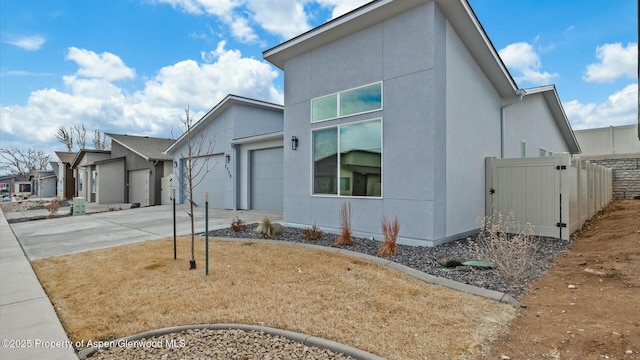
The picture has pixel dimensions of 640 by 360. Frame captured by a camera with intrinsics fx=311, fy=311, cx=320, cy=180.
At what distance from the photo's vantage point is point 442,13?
20.6 feet

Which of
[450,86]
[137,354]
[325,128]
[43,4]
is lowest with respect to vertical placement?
[137,354]

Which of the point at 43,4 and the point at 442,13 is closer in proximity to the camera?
the point at 442,13

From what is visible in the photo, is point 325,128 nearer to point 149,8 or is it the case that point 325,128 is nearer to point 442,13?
point 442,13

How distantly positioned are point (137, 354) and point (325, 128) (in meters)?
6.04

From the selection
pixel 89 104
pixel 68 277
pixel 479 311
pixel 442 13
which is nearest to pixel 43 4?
pixel 68 277

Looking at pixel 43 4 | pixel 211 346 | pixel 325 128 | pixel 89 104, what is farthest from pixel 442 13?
pixel 89 104

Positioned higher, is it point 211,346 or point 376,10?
point 376,10

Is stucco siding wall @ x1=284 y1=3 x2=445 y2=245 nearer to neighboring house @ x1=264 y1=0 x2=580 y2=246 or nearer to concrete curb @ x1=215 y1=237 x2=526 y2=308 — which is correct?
neighboring house @ x1=264 y1=0 x2=580 y2=246

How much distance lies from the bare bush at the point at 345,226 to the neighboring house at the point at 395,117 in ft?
0.53

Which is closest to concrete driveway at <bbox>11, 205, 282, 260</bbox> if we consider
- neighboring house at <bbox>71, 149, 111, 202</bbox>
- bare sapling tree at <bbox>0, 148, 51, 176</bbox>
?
neighboring house at <bbox>71, 149, 111, 202</bbox>

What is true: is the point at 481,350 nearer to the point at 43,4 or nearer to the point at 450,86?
the point at 450,86

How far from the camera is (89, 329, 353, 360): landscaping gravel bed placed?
8.31 feet

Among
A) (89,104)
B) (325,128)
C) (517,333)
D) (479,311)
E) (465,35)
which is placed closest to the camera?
(517,333)

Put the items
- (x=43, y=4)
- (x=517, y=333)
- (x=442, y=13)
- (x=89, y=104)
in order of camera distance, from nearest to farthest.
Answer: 1. (x=517, y=333)
2. (x=442, y=13)
3. (x=43, y=4)
4. (x=89, y=104)
